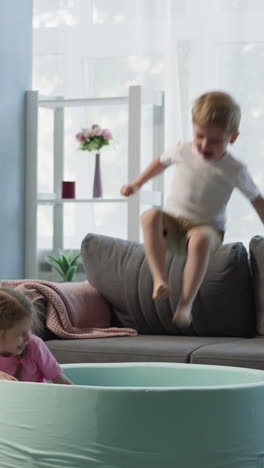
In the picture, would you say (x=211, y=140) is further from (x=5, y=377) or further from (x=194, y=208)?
(x=5, y=377)

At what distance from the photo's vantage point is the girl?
225cm

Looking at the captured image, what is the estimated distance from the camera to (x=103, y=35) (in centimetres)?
497

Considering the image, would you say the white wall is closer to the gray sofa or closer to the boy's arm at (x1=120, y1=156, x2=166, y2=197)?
the gray sofa

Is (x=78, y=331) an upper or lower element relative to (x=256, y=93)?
lower

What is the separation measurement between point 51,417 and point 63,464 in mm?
118

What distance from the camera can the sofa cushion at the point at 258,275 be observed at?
3.55 m

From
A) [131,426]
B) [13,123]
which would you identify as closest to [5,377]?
[131,426]

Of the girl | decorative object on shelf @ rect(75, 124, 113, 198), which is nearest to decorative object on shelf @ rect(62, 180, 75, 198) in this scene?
decorative object on shelf @ rect(75, 124, 113, 198)

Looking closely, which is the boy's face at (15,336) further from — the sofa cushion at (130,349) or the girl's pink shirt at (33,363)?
the sofa cushion at (130,349)

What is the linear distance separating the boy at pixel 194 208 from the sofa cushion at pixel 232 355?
A: 1.01 meters

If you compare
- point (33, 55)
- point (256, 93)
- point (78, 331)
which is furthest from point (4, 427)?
point (33, 55)

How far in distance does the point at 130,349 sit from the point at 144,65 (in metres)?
2.10

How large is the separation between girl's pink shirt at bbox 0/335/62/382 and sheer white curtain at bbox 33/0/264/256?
2409 mm

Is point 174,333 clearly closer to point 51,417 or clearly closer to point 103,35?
point 51,417
